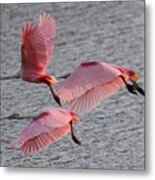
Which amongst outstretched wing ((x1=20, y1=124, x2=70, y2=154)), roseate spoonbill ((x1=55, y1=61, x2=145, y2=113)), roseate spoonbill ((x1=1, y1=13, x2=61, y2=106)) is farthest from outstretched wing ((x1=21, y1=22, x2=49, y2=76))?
outstretched wing ((x1=20, y1=124, x2=70, y2=154))

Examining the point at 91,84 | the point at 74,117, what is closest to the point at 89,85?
the point at 91,84

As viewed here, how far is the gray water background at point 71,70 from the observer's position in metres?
2.16

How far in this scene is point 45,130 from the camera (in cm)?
225

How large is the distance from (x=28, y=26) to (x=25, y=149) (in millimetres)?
473

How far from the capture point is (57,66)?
2.23 metres

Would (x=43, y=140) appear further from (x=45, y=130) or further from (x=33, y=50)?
(x=33, y=50)

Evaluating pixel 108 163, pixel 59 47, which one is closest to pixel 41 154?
pixel 108 163

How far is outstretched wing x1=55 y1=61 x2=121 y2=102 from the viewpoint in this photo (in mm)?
2193

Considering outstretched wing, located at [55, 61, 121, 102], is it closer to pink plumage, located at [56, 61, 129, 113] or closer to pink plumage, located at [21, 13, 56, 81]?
pink plumage, located at [56, 61, 129, 113]

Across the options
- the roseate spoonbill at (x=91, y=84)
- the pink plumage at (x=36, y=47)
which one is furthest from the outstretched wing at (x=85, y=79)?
the pink plumage at (x=36, y=47)

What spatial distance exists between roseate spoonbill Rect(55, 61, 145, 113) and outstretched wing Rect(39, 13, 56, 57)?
0.45 ft

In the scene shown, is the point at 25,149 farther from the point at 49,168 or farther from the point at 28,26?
the point at 28,26

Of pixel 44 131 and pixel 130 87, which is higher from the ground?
pixel 130 87

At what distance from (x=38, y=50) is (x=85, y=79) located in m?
0.22
